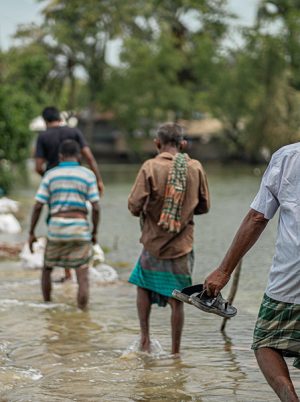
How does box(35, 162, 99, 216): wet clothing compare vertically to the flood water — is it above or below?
above

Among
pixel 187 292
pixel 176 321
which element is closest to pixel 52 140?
pixel 176 321

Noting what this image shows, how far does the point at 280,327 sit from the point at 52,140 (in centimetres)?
574

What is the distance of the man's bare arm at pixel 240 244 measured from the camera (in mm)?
4879

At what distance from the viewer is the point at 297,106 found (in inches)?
2163

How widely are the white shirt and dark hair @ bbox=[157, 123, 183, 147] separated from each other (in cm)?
259

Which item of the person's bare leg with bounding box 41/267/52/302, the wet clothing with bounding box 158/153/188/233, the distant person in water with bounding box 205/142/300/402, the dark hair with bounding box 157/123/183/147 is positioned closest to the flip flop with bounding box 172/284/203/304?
the distant person in water with bounding box 205/142/300/402

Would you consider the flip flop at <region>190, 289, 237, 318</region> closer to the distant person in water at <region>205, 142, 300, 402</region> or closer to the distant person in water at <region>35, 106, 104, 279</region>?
the distant person in water at <region>205, 142, 300, 402</region>

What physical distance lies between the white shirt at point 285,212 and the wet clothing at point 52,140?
219 inches

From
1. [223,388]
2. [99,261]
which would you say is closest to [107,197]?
[99,261]

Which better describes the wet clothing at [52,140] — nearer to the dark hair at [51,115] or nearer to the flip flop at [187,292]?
the dark hair at [51,115]

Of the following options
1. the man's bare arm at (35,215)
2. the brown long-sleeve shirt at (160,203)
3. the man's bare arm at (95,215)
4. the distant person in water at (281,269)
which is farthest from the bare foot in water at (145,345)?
the distant person in water at (281,269)

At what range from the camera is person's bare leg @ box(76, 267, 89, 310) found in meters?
9.04

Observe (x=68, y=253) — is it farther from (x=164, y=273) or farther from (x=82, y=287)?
(x=164, y=273)

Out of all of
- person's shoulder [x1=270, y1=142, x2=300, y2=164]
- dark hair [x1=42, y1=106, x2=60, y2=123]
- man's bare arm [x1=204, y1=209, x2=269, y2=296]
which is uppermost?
dark hair [x1=42, y1=106, x2=60, y2=123]
